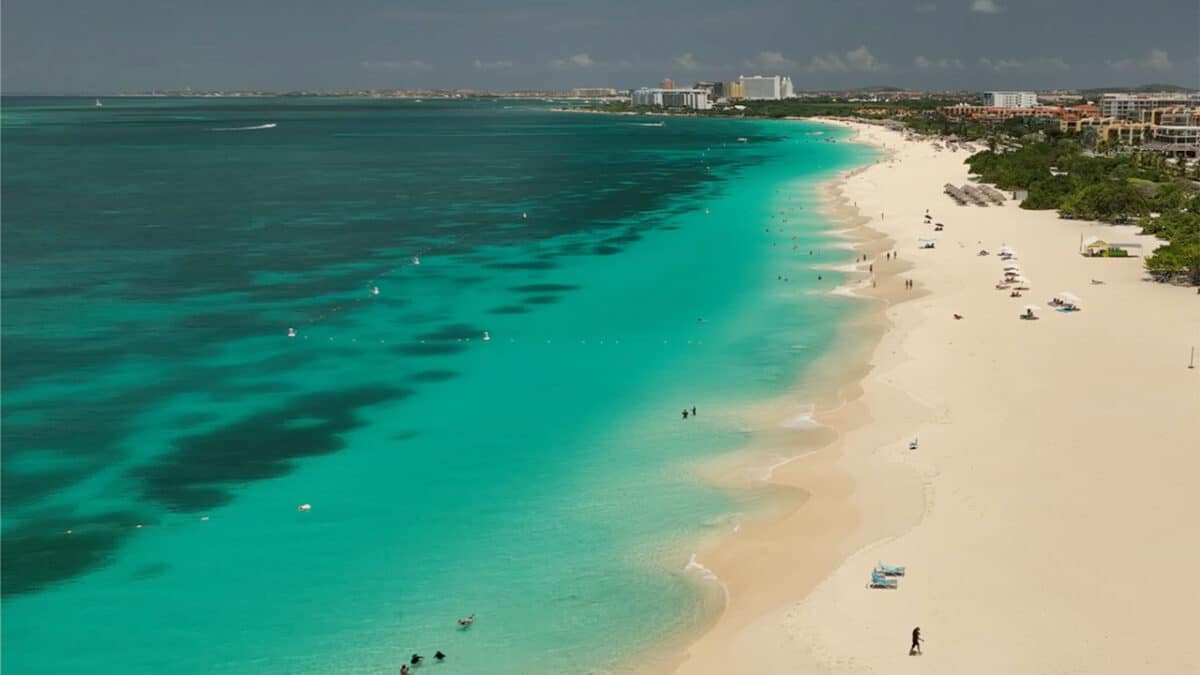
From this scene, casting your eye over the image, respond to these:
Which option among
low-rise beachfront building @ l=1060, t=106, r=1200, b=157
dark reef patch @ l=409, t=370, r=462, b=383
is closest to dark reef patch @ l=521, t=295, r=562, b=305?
dark reef patch @ l=409, t=370, r=462, b=383

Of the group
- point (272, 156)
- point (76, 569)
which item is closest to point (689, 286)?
point (76, 569)

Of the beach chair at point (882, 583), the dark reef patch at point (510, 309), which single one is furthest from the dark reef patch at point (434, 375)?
the beach chair at point (882, 583)

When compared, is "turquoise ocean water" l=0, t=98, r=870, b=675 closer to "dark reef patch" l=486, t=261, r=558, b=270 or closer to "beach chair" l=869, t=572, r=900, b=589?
"dark reef patch" l=486, t=261, r=558, b=270

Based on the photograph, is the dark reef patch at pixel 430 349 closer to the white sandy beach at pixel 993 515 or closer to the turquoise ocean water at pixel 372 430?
the turquoise ocean water at pixel 372 430

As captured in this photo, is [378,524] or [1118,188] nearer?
[378,524]

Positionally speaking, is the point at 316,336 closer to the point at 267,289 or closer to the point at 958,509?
the point at 267,289

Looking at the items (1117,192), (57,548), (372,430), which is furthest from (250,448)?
(1117,192)

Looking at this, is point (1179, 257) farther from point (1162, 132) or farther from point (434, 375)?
point (1162, 132)
